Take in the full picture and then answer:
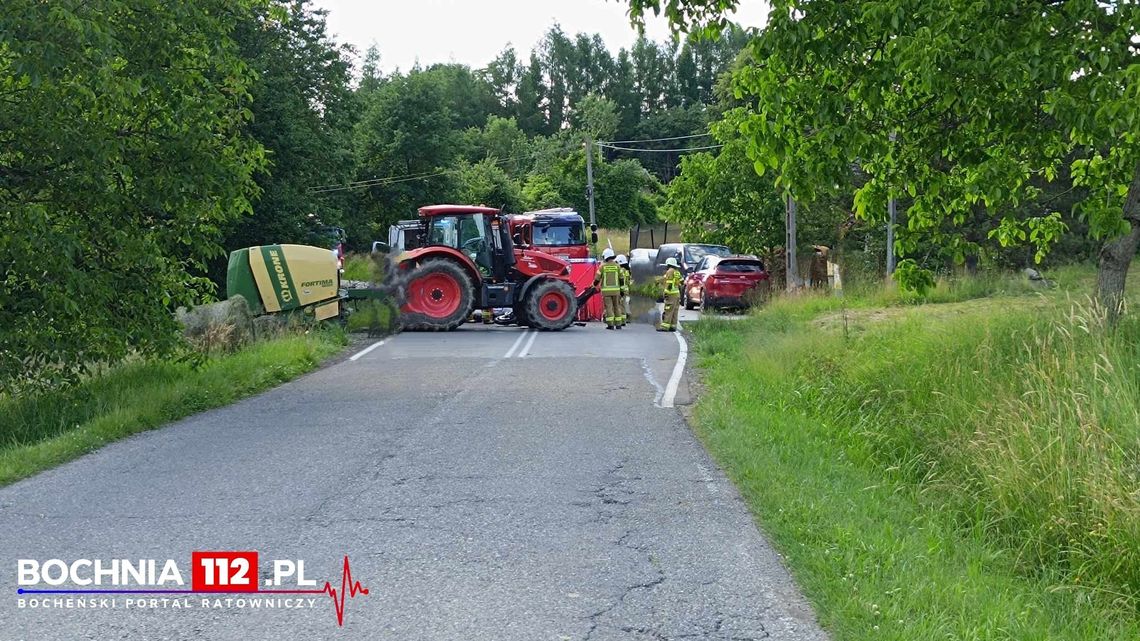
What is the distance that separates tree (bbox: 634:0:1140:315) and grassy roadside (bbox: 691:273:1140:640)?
1.45 meters

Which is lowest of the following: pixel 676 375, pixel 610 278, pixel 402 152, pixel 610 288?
pixel 676 375

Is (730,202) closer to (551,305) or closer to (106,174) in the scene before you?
(551,305)

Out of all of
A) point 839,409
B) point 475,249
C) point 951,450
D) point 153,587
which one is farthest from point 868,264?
point 153,587

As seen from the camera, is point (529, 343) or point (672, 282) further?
point (672, 282)

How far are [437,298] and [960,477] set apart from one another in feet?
54.3

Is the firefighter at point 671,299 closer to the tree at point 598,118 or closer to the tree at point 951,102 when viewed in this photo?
the tree at point 951,102

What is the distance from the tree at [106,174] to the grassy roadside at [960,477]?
646cm

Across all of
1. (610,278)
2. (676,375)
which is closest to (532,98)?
(610,278)

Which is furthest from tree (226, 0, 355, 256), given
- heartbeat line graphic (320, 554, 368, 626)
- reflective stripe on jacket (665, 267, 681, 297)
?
heartbeat line graphic (320, 554, 368, 626)

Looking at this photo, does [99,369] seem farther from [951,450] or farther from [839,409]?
[951,450]

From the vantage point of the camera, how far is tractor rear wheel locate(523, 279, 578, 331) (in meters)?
23.5

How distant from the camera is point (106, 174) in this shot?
1228cm

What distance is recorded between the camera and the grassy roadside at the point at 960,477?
5270 mm

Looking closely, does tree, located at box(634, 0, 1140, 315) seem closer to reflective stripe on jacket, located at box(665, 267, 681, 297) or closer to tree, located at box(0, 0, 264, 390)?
tree, located at box(0, 0, 264, 390)
